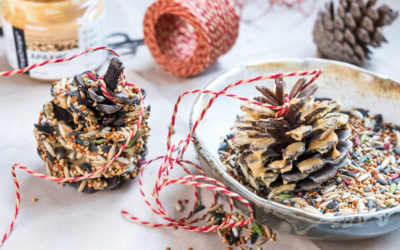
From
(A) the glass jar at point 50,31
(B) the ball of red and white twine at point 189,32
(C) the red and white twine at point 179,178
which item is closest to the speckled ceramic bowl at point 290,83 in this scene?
(C) the red and white twine at point 179,178

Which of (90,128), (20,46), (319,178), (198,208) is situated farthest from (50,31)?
(319,178)

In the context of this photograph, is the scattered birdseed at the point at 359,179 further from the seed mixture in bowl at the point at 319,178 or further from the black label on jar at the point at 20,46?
the black label on jar at the point at 20,46

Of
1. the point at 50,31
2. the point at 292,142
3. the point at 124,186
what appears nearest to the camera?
the point at 292,142

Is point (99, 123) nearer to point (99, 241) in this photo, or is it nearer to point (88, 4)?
point (99, 241)

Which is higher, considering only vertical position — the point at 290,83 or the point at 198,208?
the point at 290,83

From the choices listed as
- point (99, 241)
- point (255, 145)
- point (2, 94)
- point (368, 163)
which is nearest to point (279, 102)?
point (255, 145)

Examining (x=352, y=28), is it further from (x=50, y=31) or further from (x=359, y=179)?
(x=50, y=31)

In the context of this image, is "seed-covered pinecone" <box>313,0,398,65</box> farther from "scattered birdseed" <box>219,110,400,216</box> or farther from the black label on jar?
the black label on jar
